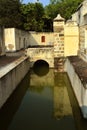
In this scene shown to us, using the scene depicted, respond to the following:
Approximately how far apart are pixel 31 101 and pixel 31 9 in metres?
21.9

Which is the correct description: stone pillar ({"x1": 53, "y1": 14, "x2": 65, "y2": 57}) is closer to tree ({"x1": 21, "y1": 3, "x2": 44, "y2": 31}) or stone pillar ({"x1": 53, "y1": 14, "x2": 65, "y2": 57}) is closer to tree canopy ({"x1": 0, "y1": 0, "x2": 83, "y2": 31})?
tree canopy ({"x1": 0, "y1": 0, "x2": 83, "y2": 31})

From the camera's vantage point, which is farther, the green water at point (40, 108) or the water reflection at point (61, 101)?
the water reflection at point (61, 101)

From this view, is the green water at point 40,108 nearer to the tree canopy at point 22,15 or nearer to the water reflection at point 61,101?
the water reflection at point 61,101

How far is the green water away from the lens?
8.55 meters

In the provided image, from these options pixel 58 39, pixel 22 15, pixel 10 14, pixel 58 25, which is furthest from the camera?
pixel 22 15

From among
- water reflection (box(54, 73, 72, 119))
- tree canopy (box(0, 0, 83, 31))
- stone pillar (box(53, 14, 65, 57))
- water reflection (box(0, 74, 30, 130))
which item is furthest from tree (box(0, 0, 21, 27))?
water reflection (box(0, 74, 30, 130))

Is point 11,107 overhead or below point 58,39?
below

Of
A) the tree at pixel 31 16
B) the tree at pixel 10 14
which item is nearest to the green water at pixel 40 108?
the tree at pixel 10 14

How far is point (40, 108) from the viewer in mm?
10289

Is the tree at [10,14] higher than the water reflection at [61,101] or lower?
higher

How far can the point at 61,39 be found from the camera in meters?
17.8

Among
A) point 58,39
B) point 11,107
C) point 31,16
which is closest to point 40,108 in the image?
point 11,107

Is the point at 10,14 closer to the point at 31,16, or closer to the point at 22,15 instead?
the point at 22,15

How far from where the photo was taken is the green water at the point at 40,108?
8555 millimetres
